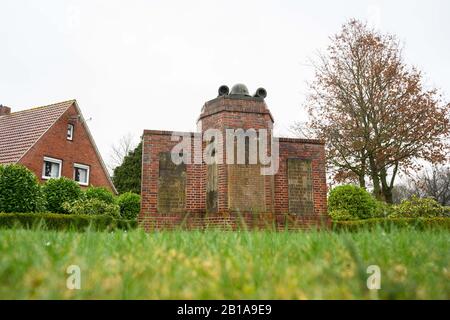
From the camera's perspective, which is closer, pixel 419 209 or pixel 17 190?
pixel 17 190

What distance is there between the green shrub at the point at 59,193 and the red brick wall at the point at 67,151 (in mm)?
4111

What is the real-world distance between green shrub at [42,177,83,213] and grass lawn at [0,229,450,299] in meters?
16.1

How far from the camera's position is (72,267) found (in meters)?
2.05

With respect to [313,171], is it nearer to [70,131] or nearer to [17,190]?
[17,190]

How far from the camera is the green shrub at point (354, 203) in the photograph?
16.0 meters

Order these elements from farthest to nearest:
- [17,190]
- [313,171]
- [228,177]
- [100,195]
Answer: [100,195] → [17,190] → [313,171] → [228,177]

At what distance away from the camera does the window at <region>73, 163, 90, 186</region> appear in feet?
83.1

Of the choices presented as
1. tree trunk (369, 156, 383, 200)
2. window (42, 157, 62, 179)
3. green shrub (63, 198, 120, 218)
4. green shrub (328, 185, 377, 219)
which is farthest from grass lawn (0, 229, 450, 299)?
window (42, 157, 62, 179)

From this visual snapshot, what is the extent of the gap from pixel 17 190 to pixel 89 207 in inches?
120

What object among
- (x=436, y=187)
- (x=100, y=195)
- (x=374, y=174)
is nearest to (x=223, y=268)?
(x=100, y=195)

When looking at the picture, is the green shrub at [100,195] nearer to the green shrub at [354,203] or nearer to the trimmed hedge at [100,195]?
the trimmed hedge at [100,195]

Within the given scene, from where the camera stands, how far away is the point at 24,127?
23953 millimetres

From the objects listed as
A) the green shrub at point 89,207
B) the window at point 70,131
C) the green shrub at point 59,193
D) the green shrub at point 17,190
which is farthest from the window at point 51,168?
the green shrub at point 17,190
